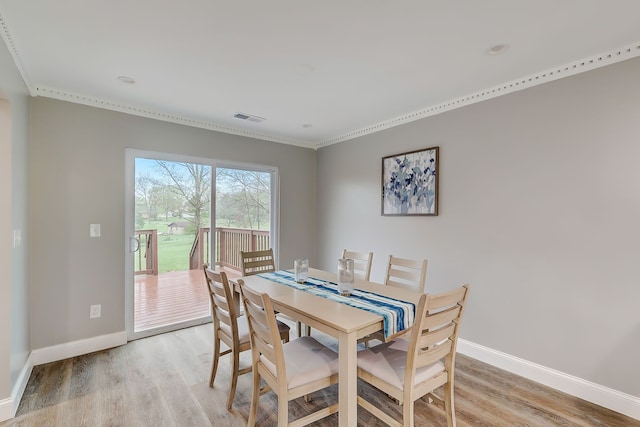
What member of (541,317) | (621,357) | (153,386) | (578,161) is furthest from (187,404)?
(578,161)

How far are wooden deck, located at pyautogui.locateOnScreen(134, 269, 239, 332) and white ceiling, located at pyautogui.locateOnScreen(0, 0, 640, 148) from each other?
194cm

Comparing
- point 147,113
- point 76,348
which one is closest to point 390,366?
point 76,348

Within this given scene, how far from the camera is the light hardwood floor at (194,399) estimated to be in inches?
78.0

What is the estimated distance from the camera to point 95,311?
3.00 metres

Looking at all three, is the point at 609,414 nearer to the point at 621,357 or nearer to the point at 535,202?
the point at 621,357

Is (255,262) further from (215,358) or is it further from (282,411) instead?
(282,411)

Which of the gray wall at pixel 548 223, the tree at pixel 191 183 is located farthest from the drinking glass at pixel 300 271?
the tree at pixel 191 183

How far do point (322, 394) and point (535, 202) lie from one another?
2267 mm

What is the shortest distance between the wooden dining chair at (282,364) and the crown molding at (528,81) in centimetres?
254

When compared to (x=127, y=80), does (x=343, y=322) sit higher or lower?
lower

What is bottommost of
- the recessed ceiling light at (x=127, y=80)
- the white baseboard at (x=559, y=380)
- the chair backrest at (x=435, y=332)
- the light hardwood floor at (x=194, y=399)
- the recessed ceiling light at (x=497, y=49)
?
the light hardwood floor at (x=194, y=399)

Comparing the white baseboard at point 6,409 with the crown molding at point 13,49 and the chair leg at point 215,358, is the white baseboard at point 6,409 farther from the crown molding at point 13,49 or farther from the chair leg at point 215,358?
the crown molding at point 13,49

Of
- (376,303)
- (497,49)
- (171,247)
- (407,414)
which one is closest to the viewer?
(407,414)

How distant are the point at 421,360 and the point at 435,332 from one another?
0.16m
